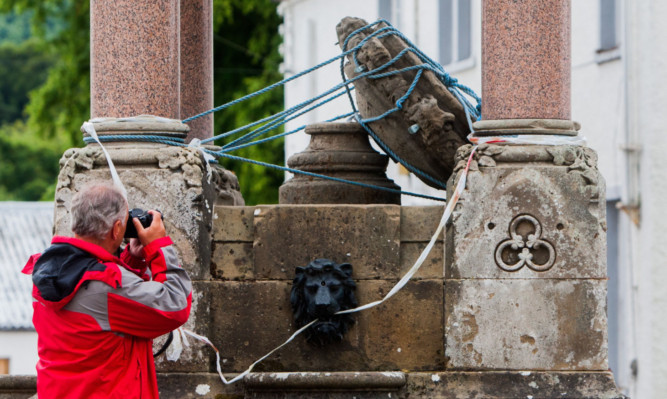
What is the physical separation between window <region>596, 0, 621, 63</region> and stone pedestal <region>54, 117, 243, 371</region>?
7015 millimetres

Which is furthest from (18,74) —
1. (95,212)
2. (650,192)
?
(95,212)

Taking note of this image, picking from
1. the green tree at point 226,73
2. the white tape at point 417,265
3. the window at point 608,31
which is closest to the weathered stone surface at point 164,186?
the white tape at point 417,265

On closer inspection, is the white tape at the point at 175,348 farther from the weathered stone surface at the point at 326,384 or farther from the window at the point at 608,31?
the window at the point at 608,31

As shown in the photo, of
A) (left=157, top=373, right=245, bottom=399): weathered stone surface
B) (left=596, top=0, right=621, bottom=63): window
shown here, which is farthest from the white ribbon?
(left=596, top=0, right=621, bottom=63): window

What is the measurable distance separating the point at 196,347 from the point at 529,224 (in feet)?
5.15

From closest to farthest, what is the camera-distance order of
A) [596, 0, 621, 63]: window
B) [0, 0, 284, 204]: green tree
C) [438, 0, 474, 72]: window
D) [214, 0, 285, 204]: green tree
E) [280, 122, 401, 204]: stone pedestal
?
[280, 122, 401, 204]: stone pedestal, [596, 0, 621, 63]: window, [438, 0, 474, 72]: window, [214, 0, 285, 204]: green tree, [0, 0, 284, 204]: green tree

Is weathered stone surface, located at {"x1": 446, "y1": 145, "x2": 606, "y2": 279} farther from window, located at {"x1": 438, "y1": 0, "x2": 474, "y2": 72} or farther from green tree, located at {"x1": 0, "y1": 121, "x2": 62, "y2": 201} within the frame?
green tree, located at {"x1": 0, "y1": 121, "x2": 62, "y2": 201}

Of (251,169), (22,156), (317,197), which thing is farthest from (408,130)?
(22,156)

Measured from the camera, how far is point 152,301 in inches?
163

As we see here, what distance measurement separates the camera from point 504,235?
17.9 ft

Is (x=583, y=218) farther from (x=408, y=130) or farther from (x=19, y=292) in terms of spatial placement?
(x=19, y=292)

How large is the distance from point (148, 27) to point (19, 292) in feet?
57.5

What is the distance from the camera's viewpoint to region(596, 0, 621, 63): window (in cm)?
1173

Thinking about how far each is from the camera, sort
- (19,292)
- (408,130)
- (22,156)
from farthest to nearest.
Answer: (22,156)
(19,292)
(408,130)
